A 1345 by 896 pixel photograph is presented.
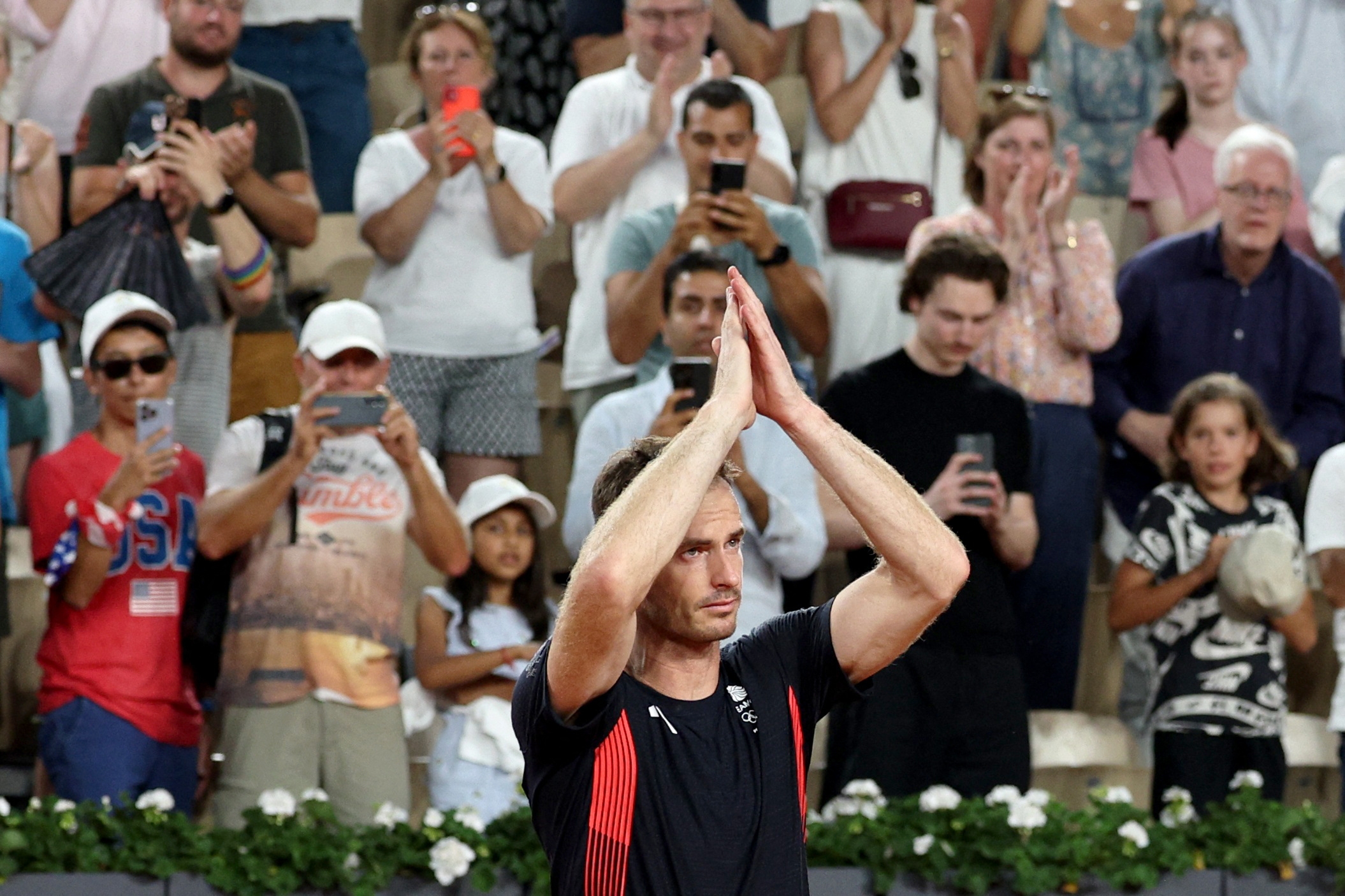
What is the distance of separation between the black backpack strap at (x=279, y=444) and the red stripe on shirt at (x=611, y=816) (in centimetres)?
289

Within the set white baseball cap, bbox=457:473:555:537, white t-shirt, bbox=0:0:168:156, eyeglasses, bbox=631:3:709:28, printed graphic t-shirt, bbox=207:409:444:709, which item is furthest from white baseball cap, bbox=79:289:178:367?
eyeglasses, bbox=631:3:709:28

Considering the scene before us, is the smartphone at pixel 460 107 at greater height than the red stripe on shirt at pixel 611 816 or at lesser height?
greater

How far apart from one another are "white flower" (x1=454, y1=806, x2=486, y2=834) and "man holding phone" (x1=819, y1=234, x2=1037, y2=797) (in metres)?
1.16

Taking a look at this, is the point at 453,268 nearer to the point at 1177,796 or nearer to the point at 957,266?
the point at 957,266

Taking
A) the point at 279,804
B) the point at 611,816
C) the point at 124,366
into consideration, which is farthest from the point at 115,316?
the point at 611,816

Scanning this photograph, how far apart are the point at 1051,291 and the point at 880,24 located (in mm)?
1458

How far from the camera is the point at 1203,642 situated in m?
6.20

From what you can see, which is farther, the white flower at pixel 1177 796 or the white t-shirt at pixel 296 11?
the white t-shirt at pixel 296 11

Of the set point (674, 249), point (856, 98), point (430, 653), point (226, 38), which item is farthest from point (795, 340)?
point (226, 38)

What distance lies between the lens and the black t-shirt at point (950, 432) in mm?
5953

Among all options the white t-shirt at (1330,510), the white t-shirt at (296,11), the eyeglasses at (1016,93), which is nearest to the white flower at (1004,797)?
the white t-shirt at (1330,510)

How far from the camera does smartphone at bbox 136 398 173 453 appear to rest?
566cm

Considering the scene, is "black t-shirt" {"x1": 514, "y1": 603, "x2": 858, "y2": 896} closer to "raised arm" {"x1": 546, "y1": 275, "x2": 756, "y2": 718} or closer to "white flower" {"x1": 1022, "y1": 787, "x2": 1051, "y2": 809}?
"raised arm" {"x1": 546, "y1": 275, "x2": 756, "y2": 718}

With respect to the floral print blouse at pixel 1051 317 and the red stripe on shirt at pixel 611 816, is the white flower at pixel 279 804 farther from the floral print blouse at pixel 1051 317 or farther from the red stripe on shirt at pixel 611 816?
the floral print blouse at pixel 1051 317
